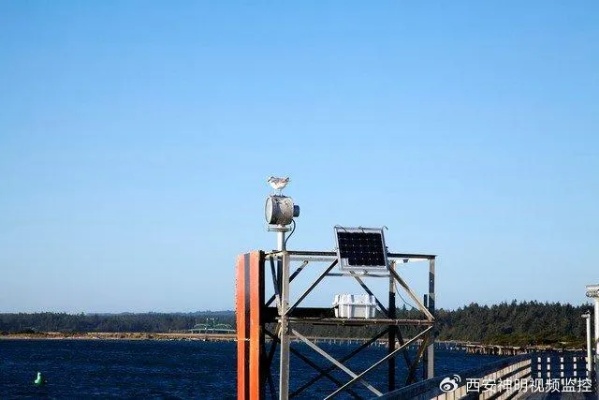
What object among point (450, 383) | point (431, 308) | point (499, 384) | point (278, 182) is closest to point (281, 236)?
point (278, 182)

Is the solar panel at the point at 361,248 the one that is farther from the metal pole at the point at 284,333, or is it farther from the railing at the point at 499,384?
the railing at the point at 499,384

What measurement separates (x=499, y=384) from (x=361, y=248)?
14.7ft

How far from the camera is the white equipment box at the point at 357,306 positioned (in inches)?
1033

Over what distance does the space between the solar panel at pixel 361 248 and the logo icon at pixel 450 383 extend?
594cm

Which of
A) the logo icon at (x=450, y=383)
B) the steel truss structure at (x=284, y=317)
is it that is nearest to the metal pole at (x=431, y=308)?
the steel truss structure at (x=284, y=317)

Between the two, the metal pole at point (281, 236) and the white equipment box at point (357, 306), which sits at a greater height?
the metal pole at point (281, 236)

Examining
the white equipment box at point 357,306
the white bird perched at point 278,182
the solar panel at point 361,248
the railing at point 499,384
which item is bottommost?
the railing at point 499,384

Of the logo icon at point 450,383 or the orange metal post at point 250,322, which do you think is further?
the orange metal post at point 250,322

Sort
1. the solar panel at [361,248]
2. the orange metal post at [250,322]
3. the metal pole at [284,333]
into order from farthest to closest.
A: the orange metal post at [250,322]
the solar panel at [361,248]
the metal pole at [284,333]

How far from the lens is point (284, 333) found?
989 inches

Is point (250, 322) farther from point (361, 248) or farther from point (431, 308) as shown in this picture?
point (431, 308)

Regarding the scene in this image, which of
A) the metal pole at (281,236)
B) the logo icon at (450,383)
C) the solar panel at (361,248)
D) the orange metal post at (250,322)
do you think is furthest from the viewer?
the metal pole at (281,236)

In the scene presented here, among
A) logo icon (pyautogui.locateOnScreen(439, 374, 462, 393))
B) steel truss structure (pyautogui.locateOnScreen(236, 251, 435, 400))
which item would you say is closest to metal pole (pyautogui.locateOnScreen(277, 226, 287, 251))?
steel truss structure (pyautogui.locateOnScreen(236, 251, 435, 400))

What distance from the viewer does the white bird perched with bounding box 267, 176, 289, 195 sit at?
89.7 feet
